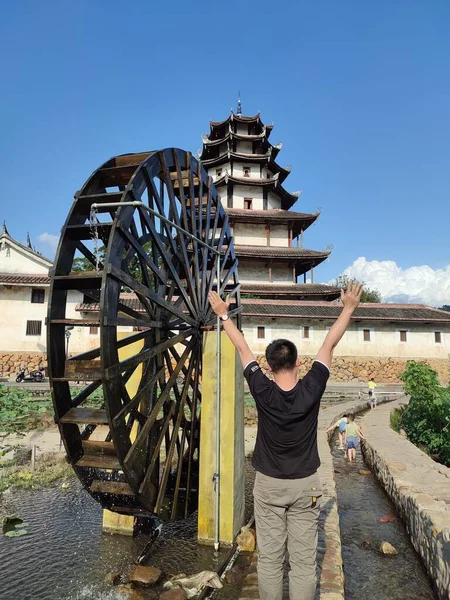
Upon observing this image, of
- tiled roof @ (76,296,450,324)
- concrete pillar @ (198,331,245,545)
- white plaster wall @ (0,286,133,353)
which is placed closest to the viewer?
concrete pillar @ (198,331,245,545)

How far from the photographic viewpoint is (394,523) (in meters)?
5.72

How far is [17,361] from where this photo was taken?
22.5 metres

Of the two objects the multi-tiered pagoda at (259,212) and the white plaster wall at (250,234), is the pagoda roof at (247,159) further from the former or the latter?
the white plaster wall at (250,234)

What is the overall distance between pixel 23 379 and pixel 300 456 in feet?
66.8

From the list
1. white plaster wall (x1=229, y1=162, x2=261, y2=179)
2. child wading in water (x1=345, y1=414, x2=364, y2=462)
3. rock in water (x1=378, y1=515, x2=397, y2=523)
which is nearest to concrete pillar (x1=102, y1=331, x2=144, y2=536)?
rock in water (x1=378, y1=515, x2=397, y2=523)

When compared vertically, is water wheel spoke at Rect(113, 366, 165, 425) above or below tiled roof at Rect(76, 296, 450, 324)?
below

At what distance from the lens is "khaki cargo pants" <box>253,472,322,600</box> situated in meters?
2.33

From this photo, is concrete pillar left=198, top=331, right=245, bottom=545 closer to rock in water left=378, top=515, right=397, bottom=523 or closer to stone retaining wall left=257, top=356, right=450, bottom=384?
rock in water left=378, top=515, right=397, bottom=523

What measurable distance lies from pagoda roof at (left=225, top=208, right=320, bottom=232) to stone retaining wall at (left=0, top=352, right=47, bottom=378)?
45.9ft

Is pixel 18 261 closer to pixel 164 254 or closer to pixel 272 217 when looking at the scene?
pixel 272 217

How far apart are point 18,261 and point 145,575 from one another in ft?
80.5

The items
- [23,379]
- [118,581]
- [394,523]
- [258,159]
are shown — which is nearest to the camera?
[118,581]

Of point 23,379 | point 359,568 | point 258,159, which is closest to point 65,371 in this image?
point 359,568

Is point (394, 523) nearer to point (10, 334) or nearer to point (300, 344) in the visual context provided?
point (300, 344)
